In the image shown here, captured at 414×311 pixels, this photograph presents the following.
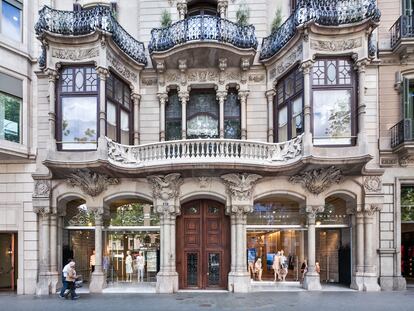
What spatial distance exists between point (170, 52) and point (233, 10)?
3861 mm

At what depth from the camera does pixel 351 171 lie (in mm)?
17875

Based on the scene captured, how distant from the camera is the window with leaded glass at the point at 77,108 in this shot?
18047 millimetres

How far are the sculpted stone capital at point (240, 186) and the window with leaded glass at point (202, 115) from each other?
2.63 metres

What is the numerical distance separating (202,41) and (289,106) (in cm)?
457

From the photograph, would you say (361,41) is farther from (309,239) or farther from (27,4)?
(27,4)

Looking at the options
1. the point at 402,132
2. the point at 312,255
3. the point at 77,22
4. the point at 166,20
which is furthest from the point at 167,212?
the point at 402,132

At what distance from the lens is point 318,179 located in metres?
17.8

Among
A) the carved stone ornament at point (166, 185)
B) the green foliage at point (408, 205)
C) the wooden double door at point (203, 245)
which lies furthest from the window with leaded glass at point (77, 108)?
the green foliage at point (408, 205)

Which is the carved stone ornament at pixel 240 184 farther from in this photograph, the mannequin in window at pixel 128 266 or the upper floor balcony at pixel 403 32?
the upper floor balcony at pixel 403 32

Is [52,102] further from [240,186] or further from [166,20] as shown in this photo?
[240,186]

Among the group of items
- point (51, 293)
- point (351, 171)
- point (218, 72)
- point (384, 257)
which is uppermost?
point (218, 72)

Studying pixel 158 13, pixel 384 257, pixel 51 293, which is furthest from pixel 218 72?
pixel 51 293

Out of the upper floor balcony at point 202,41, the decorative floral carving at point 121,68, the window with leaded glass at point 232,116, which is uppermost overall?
the upper floor balcony at point 202,41

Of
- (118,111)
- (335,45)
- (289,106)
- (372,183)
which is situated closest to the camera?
(335,45)
